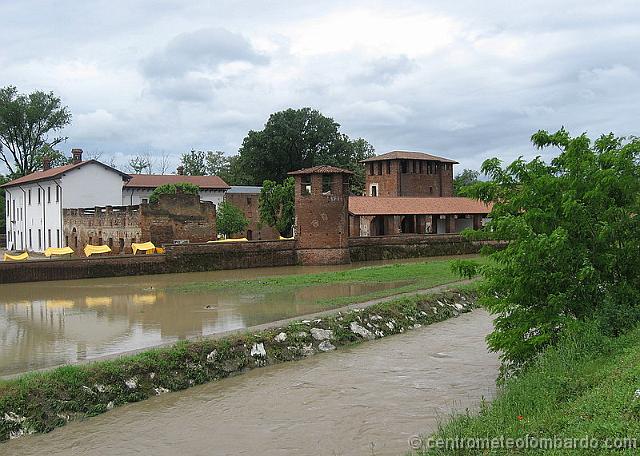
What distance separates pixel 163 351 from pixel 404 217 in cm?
4206

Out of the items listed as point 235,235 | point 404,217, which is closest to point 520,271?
point 404,217

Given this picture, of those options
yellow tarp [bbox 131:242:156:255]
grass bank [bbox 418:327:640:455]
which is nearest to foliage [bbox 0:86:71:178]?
yellow tarp [bbox 131:242:156:255]

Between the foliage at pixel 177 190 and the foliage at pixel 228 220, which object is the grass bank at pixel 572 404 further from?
the foliage at pixel 228 220

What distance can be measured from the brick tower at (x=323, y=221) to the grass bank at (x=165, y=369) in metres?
22.3

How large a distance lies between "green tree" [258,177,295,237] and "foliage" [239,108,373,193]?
18345 mm

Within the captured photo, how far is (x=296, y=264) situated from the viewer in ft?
132

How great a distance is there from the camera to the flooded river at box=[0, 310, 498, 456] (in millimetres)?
9164

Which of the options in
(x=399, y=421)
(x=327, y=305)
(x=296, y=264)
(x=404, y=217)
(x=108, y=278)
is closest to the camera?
(x=399, y=421)

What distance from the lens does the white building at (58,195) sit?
165ft

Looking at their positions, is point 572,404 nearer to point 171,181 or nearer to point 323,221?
point 323,221

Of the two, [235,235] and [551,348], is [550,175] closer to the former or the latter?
[551,348]

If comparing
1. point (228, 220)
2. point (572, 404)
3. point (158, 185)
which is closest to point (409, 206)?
point (228, 220)

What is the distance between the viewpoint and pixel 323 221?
40.5 m

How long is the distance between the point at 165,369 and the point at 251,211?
53227mm
